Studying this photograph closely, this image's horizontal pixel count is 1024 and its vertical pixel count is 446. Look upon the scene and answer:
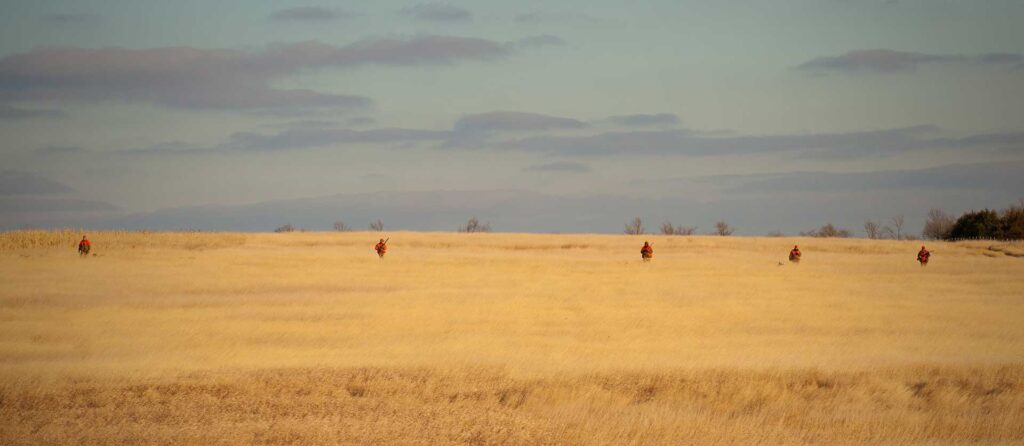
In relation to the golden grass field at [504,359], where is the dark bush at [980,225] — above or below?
above

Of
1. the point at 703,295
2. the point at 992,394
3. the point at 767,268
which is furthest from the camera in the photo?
the point at 767,268

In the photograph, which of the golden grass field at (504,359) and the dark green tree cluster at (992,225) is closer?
the golden grass field at (504,359)

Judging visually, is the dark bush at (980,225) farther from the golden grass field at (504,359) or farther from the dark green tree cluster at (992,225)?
the golden grass field at (504,359)

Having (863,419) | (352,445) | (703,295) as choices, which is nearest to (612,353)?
(863,419)

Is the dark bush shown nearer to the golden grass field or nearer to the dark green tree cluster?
the dark green tree cluster

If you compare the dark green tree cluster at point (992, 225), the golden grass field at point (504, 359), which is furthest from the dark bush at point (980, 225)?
the golden grass field at point (504, 359)

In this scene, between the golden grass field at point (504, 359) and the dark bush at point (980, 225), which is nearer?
the golden grass field at point (504, 359)

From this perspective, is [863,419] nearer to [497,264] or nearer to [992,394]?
[992,394]

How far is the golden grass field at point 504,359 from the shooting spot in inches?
508

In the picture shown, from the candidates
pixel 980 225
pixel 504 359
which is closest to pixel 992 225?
pixel 980 225

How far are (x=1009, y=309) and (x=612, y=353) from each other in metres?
14.9

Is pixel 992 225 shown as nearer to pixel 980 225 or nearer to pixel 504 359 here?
pixel 980 225

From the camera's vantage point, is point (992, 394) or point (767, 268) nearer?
point (992, 394)

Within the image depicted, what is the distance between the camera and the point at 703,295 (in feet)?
102
